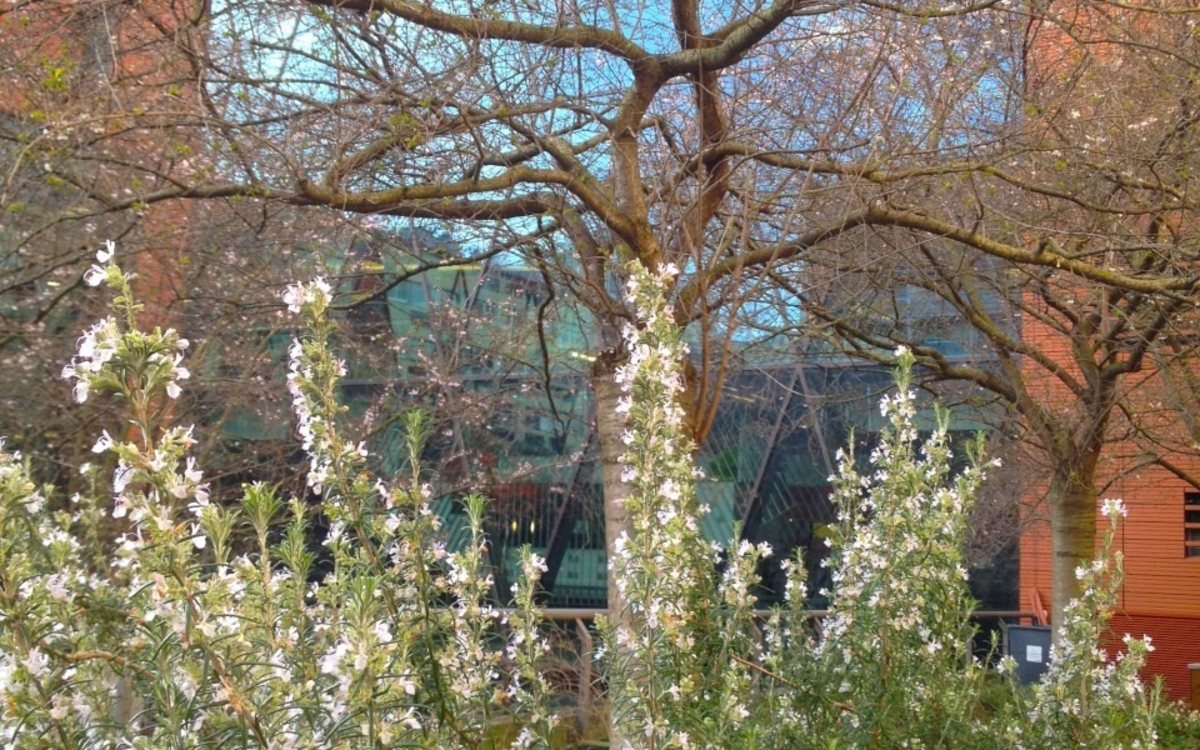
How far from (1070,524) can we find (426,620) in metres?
7.21

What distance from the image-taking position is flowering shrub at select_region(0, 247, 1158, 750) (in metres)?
1.98

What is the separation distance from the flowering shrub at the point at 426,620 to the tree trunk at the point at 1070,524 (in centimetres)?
366

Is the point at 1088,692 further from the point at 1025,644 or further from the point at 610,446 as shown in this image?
the point at 1025,644

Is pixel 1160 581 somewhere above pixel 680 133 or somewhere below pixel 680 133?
below

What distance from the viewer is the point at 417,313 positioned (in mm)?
10227

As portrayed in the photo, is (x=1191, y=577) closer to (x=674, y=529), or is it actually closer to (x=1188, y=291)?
(x=1188, y=291)

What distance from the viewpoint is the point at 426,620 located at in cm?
260

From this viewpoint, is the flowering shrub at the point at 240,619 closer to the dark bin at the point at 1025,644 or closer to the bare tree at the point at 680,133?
the bare tree at the point at 680,133

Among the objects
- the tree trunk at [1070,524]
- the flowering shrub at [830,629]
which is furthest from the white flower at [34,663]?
the tree trunk at [1070,524]

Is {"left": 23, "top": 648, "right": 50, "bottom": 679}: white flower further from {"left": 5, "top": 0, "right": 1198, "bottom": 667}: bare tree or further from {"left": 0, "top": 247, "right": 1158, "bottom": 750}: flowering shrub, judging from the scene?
{"left": 5, "top": 0, "right": 1198, "bottom": 667}: bare tree

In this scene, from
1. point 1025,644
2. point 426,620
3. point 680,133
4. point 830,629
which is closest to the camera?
point 426,620

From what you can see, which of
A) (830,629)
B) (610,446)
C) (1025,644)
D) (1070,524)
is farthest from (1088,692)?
(1025,644)

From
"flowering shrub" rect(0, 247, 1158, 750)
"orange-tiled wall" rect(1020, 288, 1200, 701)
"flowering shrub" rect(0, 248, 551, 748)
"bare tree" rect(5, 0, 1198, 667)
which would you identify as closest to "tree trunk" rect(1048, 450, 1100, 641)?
"bare tree" rect(5, 0, 1198, 667)

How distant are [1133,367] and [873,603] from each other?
5.02 m
